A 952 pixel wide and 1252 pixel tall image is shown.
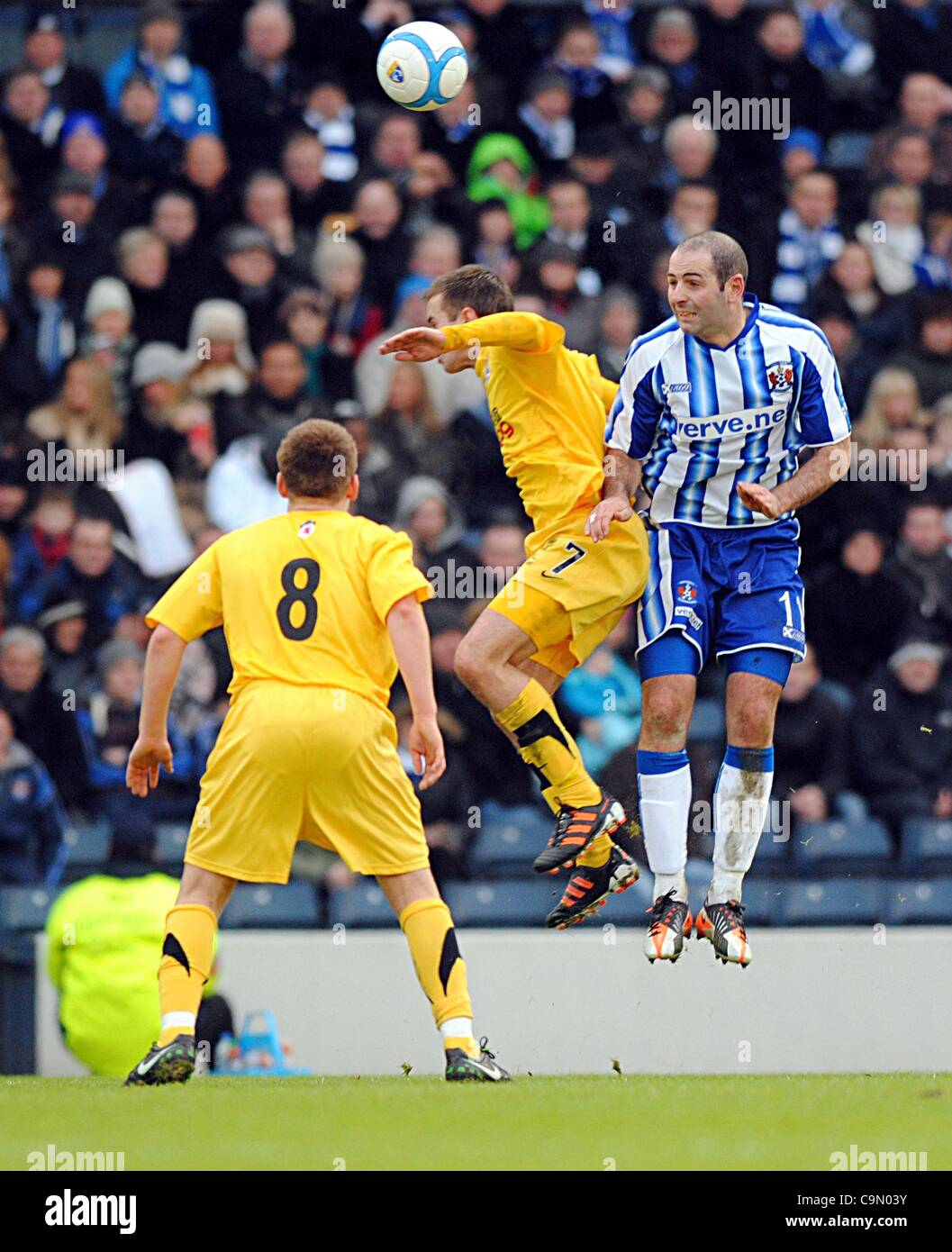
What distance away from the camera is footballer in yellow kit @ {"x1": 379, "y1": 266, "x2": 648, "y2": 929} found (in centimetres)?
777

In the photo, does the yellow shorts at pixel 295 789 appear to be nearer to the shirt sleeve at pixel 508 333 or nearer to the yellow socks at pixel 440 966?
the yellow socks at pixel 440 966

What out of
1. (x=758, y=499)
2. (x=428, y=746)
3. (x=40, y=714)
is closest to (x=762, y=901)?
(x=758, y=499)

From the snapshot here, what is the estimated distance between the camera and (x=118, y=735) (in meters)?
10.6

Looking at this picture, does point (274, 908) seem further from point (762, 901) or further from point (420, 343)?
point (420, 343)

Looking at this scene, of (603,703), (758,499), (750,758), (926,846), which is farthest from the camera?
(603,703)

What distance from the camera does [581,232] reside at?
12.2m

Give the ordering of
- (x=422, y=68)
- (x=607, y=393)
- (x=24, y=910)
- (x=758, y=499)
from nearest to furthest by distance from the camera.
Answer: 1. (x=758, y=499)
2. (x=607, y=393)
3. (x=422, y=68)
4. (x=24, y=910)

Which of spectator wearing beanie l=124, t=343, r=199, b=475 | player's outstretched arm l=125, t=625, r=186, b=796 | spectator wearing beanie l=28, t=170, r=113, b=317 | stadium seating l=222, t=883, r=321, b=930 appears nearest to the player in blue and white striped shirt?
player's outstretched arm l=125, t=625, r=186, b=796

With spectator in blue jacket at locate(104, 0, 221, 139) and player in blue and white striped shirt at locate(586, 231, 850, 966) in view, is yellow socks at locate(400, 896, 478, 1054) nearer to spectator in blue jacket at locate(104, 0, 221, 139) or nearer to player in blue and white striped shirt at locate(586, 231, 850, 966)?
player in blue and white striped shirt at locate(586, 231, 850, 966)

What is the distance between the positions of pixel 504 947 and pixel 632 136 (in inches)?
214

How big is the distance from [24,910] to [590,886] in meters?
3.34

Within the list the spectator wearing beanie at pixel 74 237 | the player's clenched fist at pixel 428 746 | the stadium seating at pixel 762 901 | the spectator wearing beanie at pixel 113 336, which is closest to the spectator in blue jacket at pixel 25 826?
the spectator wearing beanie at pixel 113 336

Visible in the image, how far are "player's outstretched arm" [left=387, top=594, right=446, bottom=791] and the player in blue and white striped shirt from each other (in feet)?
3.39

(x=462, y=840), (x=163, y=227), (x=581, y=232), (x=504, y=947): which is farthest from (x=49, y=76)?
(x=504, y=947)
